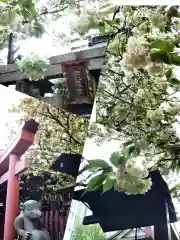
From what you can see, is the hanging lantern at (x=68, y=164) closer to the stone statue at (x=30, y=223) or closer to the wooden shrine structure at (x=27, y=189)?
the wooden shrine structure at (x=27, y=189)

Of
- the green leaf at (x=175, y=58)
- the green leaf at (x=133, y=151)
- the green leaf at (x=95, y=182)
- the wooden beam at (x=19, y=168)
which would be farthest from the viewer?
the wooden beam at (x=19, y=168)

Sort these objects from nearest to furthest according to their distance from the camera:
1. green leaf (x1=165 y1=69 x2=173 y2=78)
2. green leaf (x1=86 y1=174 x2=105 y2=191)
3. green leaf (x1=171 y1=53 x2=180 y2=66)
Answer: green leaf (x1=171 y1=53 x2=180 y2=66), green leaf (x1=165 y1=69 x2=173 y2=78), green leaf (x1=86 y1=174 x2=105 y2=191)

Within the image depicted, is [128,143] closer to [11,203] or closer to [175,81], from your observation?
[175,81]

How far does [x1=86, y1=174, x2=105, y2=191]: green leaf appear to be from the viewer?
222 cm

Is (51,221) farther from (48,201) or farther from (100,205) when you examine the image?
(100,205)

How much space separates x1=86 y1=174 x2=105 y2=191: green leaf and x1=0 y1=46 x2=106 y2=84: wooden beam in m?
0.59

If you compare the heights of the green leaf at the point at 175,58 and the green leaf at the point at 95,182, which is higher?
the green leaf at the point at 175,58

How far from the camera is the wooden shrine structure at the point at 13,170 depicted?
7.52 ft

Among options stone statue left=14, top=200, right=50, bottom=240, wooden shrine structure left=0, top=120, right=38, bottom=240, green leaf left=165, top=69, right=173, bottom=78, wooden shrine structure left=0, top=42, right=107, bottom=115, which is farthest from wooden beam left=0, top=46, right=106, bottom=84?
stone statue left=14, top=200, right=50, bottom=240

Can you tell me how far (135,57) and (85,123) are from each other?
1.78 feet

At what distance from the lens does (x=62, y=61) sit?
2387 millimetres

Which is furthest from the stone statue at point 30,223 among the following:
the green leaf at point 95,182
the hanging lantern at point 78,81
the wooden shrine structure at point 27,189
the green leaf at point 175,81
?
the green leaf at point 175,81

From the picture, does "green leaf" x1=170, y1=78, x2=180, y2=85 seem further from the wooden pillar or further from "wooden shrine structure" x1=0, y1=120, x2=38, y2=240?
the wooden pillar

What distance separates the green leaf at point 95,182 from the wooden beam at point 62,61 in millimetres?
588
